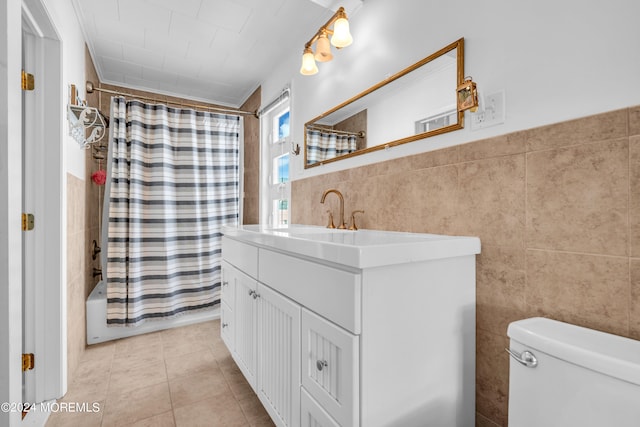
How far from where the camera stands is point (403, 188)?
1389 millimetres

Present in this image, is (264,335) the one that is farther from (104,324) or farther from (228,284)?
(104,324)

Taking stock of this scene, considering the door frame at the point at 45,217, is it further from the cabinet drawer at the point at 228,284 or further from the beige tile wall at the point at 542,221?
the beige tile wall at the point at 542,221

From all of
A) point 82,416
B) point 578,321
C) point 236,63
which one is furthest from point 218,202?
point 578,321

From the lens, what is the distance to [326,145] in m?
1.97

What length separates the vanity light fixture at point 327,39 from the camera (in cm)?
149

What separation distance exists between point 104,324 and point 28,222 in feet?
3.99

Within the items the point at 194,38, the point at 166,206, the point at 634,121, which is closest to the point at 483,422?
the point at 634,121

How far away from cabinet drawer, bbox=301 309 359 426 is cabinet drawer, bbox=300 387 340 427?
0.02 metres

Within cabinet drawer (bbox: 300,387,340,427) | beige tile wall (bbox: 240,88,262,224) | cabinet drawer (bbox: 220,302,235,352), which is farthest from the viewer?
beige tile wall (bbox: 240,88,262,224)

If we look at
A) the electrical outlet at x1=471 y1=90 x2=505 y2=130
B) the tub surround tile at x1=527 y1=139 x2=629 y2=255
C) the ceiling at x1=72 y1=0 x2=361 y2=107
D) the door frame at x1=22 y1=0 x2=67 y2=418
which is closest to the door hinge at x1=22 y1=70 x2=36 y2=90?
the door frame at x1=22 y1=0 x2=67 y2=418

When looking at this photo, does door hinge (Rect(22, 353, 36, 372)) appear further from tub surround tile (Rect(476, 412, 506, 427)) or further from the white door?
tub surround tile (Rect(476, 412, 506, 427))

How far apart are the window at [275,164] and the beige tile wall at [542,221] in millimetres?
1535

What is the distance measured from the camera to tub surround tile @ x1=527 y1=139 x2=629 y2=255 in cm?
78

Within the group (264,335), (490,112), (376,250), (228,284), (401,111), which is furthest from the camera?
(228,284)
